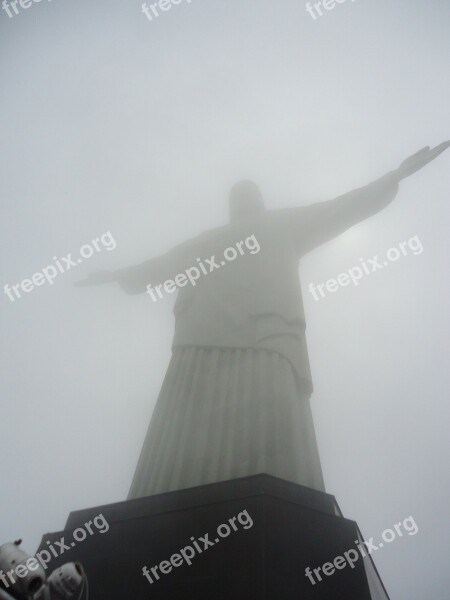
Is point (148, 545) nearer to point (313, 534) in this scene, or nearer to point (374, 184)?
point (313, 534)

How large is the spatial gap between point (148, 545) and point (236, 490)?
59 cm

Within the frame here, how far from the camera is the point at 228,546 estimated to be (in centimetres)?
253

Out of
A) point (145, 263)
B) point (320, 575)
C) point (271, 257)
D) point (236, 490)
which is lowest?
point (320, 575)

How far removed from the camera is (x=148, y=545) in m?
2.70

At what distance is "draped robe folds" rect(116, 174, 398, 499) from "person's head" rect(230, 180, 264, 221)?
1.21 ft

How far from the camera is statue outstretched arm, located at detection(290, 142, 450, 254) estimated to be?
553 cm

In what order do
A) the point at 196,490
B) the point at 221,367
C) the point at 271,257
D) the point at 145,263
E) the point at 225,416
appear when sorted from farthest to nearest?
1. the point at 145,263
2. the point at 271,257
3. the point at 221,367
4. the point at 225,416
5. the point at 196,490

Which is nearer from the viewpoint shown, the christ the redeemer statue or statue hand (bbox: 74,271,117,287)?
the christ the redeemer statue

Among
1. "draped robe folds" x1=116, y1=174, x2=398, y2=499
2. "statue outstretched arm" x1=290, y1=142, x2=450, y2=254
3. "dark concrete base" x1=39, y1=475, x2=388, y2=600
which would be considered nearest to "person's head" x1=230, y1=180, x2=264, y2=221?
"draped robe folds" x1=116, y1=174, x2=398, y2=499

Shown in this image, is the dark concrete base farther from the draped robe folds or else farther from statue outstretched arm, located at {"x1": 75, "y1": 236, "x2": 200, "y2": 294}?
statue outstretched arm, located at {"x1": 75, "y1": 236, "x2": 200, "y2": 294}

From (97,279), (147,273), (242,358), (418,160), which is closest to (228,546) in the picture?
(242,358)

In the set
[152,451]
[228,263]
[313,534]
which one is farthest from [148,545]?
[228,263]

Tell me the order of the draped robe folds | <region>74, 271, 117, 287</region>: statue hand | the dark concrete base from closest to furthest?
the dark concrete base < the draped robe folds < <region>74, 271, 117, 287</region>: statue hand

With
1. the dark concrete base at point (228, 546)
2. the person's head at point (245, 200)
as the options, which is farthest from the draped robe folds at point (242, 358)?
the dark concrete base at point (228, 546)
